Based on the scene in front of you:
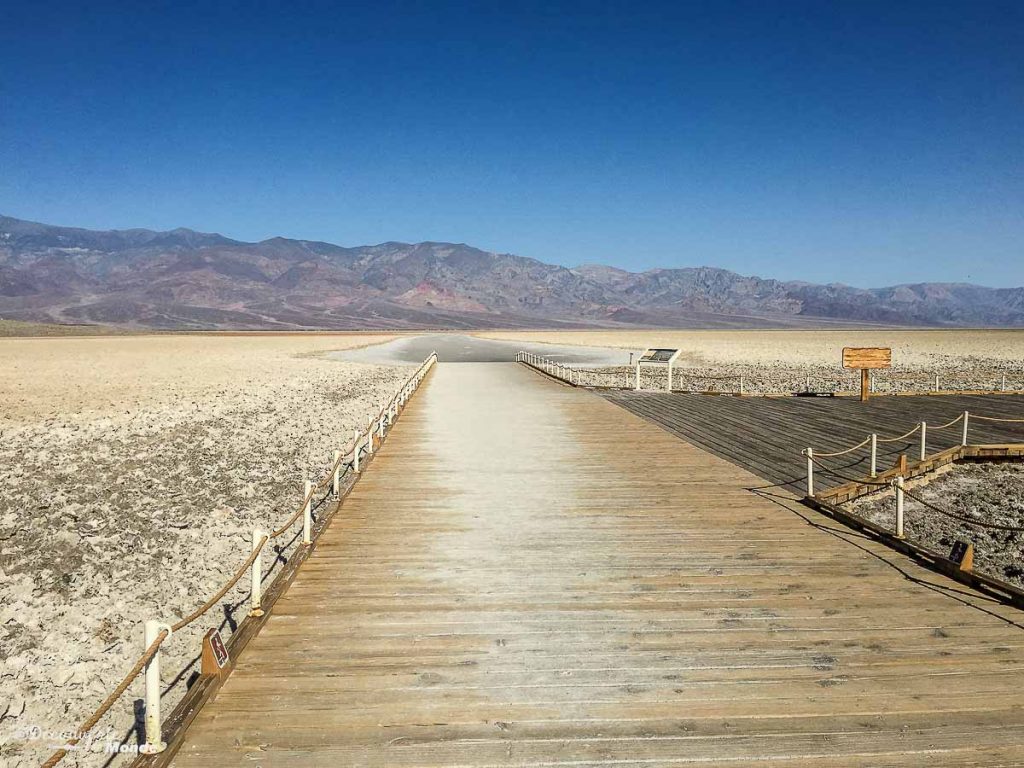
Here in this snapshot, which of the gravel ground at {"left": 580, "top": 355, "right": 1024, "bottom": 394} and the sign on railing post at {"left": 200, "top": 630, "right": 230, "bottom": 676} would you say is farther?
the gravel ground at {"left": 580, "top": 355, "right": 1024, "bottom": 394}

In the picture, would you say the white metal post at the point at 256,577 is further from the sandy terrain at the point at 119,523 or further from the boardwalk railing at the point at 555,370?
the boardwalk railing at the point at 555,370

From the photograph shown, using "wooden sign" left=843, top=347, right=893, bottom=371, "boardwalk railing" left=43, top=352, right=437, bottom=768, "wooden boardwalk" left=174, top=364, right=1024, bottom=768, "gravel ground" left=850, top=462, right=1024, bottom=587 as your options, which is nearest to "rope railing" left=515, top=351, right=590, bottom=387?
"wooden sign" left=843, top=347, right=893, bottom=371

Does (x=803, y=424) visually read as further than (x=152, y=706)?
Yes

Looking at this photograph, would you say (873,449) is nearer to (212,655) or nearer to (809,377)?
(212,655)

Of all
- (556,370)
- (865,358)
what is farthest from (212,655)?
(556,370)

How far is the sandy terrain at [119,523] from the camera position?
708 cm

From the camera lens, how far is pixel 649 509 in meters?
9.59

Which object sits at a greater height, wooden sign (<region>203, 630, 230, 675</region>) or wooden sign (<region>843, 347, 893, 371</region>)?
wooden sign (<region>843, 347, 893, 371</region>)

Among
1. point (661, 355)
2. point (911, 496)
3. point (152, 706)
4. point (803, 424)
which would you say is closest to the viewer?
point (152, 706)

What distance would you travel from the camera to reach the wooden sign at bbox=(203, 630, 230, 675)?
15.9 feet

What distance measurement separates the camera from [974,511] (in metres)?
12.5

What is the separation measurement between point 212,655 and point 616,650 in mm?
3031

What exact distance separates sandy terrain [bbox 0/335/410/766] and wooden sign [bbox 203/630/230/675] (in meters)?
2.24

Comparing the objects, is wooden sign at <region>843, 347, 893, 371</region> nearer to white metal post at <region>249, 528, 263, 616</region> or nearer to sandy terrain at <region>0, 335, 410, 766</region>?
sandy terrain at <region>0, 335, 410, 766</region>
